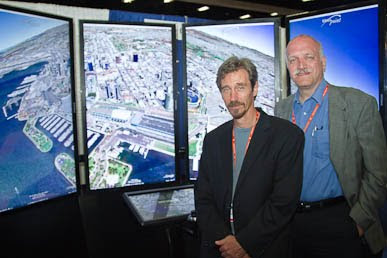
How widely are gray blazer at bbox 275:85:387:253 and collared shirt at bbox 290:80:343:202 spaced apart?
0.15ft

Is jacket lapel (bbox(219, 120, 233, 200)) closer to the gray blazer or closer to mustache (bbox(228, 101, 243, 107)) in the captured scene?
mustache (bbox(228, 101, 243, 107))

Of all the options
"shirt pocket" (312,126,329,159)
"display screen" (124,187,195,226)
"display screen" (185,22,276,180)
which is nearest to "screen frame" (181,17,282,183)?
"display screen" (185,22,276,180)

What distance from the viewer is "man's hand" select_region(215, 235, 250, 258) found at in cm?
160

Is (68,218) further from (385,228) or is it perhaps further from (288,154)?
(385,228)

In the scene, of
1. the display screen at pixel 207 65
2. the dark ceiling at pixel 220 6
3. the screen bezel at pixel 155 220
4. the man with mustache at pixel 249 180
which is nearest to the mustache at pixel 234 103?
the man with mustache at pixel 249 180

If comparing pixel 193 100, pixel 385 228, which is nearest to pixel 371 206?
pixel 193 100

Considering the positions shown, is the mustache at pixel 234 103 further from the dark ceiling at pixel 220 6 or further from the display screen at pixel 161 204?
the dark ceiling at pixel 220 6

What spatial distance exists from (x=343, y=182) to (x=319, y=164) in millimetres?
148

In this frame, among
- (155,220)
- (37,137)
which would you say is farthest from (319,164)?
(37,137)

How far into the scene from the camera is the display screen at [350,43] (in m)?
2.34

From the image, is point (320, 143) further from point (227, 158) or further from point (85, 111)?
point (85, 111)

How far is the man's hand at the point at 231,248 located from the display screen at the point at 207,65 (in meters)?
1.24

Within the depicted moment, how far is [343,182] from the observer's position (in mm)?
1882

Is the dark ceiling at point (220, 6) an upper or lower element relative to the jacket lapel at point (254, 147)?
upper
